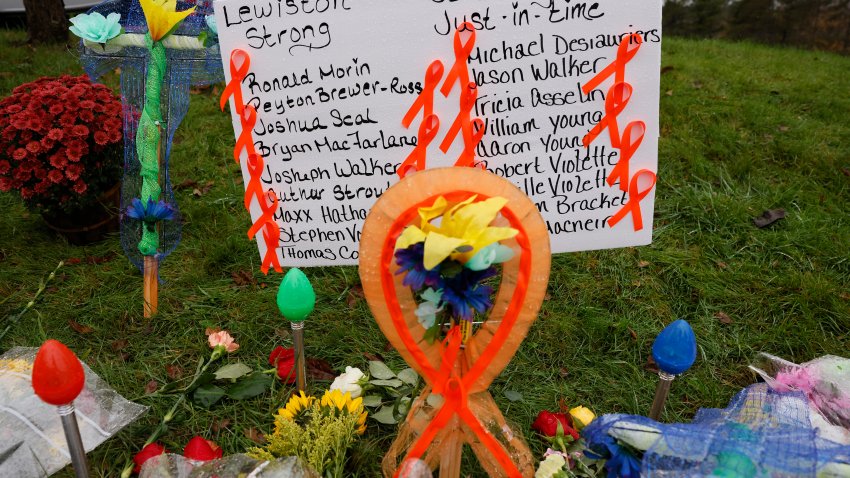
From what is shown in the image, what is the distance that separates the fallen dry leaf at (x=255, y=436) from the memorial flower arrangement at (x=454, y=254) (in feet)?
2.67

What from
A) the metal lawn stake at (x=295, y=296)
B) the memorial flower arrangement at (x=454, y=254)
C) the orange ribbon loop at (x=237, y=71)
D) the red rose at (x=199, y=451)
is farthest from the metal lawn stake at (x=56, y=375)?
the orange ribbon loop at (x=237, y=71)

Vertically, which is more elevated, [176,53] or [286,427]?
[176,53]

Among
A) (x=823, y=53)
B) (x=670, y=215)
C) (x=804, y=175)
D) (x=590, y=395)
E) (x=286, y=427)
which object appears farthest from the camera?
(x=823, y=53)

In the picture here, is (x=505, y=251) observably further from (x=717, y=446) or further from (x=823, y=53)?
(x=823, y=53)

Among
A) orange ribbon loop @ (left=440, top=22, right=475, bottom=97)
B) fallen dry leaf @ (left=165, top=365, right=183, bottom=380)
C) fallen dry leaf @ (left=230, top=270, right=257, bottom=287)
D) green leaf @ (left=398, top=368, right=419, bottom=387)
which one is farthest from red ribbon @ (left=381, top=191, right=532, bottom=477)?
fallen dry leaf @ (left=230, top=270, right=257, bottom=287)

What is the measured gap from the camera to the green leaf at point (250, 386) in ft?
6.03

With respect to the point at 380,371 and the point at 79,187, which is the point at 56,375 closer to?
the point at 380,371

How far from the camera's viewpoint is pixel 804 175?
9.82 ft

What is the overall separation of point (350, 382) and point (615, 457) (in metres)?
0.77

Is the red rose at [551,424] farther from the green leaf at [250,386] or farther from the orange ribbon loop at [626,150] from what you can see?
the green leaf at [250,386]

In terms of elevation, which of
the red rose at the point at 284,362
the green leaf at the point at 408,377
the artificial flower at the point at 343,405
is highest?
the artificial flower at the point at 343,405

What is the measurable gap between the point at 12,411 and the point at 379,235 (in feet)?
3.90

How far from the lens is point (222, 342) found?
196 cm

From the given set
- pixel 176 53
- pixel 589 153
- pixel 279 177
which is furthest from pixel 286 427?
pixel 176 53
